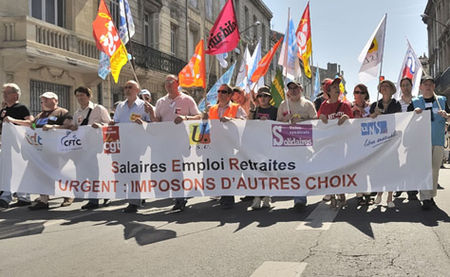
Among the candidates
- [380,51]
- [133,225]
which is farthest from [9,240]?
[380,51]

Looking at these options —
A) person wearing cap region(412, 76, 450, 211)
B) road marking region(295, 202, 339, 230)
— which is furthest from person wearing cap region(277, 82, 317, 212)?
person wearing cap region(412, 76, 450, 211)

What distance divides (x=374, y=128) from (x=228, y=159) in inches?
77.5

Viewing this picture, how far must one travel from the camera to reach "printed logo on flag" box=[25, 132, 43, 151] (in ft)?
22.9

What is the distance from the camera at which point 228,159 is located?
6234mm

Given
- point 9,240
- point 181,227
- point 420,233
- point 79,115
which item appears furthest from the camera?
point 79,115

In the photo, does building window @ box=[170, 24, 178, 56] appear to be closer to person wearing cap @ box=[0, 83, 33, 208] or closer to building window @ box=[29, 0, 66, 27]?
building window @ box=[29, 0, 66, 27]

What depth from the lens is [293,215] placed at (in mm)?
5785

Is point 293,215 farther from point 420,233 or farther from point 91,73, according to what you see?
point 91,73

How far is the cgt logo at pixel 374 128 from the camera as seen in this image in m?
5.95

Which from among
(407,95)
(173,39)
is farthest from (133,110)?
(173,39)

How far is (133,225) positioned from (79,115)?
2.53 m

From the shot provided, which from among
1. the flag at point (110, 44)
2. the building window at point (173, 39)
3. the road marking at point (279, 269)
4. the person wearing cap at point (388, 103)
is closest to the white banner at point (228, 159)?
the person wearing cap at point (388, 103)

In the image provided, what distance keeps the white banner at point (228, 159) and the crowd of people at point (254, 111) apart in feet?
0.55

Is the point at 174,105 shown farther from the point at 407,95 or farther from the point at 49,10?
the point at 49,10
